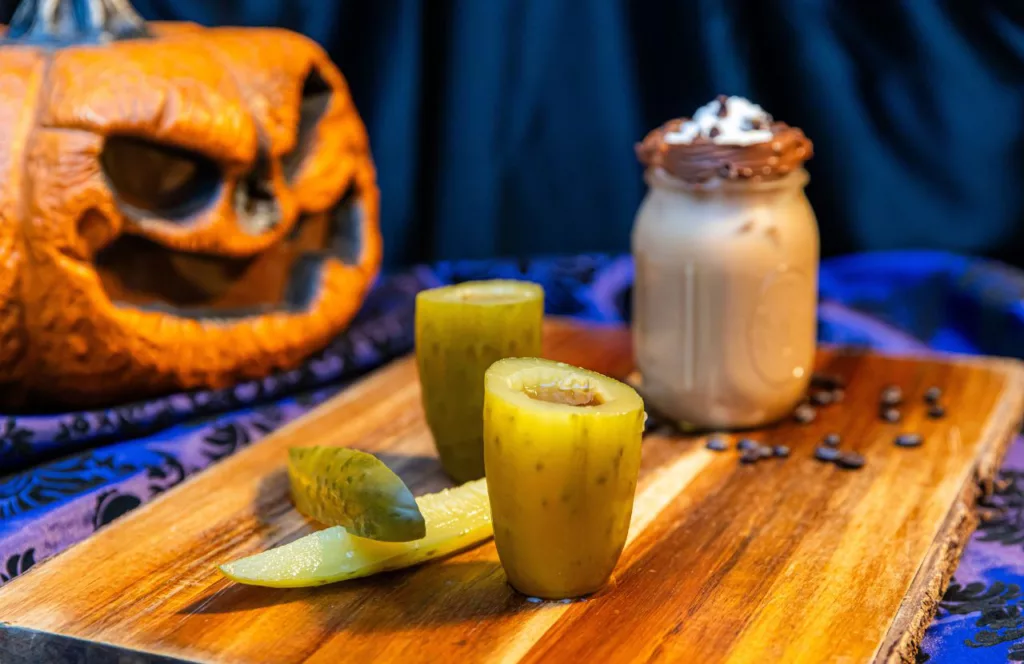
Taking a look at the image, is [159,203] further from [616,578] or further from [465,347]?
[616,578]

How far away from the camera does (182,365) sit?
1.48 metres

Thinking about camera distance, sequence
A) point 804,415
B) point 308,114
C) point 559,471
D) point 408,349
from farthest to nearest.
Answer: point 408,349 < point 308,114 < point 804,415 < point 559,471

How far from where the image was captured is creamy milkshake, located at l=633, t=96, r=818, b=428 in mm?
1326

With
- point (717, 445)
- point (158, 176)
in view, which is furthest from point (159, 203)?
point (717, 445)

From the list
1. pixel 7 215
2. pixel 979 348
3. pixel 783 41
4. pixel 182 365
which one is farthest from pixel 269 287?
pixel 979 348

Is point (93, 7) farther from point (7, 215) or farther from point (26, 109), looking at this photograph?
point (7, 215)

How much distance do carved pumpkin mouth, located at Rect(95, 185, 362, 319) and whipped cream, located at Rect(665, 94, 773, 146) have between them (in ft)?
1.79

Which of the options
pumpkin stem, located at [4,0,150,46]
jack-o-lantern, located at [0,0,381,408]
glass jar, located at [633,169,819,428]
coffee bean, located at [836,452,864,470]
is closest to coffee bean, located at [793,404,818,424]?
glass jar, located at [633,169,819,428]

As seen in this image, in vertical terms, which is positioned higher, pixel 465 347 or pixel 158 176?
pixel 158 176

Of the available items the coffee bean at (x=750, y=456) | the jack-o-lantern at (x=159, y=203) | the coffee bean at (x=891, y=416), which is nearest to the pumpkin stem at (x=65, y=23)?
the jack-o-lantern at (x=159, y=203)

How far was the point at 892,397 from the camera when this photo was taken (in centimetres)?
150

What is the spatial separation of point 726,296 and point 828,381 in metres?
0.32

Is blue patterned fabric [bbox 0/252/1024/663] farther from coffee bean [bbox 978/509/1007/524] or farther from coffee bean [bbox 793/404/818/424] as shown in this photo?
coffee bean [bbox 793/404/818/424]

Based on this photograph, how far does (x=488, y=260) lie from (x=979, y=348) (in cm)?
87
